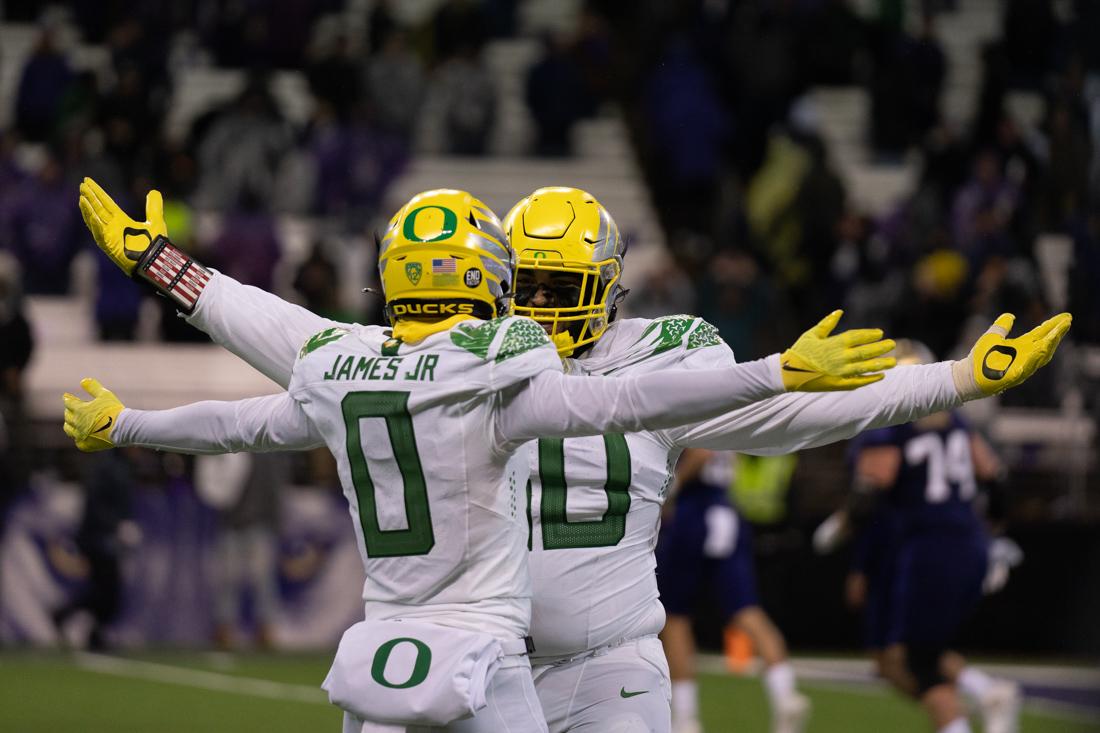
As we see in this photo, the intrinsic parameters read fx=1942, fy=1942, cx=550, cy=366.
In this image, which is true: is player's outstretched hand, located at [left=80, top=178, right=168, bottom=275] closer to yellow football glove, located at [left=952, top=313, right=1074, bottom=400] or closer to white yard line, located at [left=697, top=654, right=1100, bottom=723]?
yellow football glove, located at [left=952, top=313, right=1074, bottom=400]

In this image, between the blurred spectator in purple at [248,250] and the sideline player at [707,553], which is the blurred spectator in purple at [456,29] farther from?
the sideline player at [707,553]

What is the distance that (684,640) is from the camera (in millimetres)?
9359

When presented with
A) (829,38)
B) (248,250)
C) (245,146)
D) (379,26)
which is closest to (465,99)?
(379,26)

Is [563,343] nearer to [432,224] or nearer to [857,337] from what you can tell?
[432,224]

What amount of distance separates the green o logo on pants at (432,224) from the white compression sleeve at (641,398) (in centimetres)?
44

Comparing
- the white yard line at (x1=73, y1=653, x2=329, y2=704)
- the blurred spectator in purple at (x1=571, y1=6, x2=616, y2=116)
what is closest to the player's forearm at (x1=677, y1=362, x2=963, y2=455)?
the white yard line at (x1=73, y1=653, x2=329, y2=704)

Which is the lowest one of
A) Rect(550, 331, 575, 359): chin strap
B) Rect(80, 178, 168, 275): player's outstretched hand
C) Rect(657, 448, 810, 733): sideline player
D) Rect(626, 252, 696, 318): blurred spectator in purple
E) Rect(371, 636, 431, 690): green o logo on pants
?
Rect(657, 448, 810, 733): sideline player

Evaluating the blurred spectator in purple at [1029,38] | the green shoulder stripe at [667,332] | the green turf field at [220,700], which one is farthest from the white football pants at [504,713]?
the blurred spectator in purple at [1029,38]

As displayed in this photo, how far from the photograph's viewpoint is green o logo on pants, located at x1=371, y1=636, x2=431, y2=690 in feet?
12.8

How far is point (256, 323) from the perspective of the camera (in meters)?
4.82

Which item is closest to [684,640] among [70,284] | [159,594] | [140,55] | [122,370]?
[159,594]

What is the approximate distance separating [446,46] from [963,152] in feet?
14.5

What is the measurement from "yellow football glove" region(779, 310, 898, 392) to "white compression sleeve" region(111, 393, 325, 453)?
3.49 feet

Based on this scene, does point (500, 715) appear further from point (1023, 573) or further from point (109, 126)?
point (109, 126)
